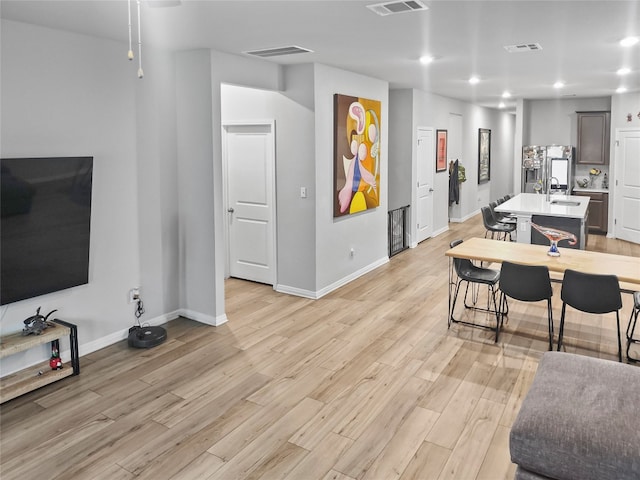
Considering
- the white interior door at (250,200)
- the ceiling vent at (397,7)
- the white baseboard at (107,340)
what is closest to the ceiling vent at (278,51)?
the white interior door at (250,200)

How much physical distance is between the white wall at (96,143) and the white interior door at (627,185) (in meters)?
8.21

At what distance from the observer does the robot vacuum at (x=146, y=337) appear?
4616 mm

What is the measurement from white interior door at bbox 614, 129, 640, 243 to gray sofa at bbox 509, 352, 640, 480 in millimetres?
7632

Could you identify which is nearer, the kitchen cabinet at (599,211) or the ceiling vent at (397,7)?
the ceiling vent at (397,7)

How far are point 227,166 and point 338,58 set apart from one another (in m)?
2.18

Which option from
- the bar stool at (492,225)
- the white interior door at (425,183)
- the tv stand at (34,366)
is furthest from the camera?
the white interior door at (425,183)

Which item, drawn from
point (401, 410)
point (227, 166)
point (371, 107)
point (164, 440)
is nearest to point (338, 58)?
point (371, 107)

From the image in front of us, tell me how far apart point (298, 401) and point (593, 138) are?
30.0 feet

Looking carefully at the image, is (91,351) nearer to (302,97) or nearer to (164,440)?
(164,440)

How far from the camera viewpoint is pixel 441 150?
10.0 metres

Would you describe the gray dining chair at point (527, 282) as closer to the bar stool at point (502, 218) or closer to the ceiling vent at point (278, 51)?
the ceiling vent at point (278, 51)

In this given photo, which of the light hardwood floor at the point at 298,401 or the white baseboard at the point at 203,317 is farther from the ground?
the white baseboard at the point at 203,317

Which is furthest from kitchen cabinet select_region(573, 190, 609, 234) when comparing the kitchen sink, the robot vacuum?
the robot vacuum

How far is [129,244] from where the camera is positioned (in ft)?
15.7
